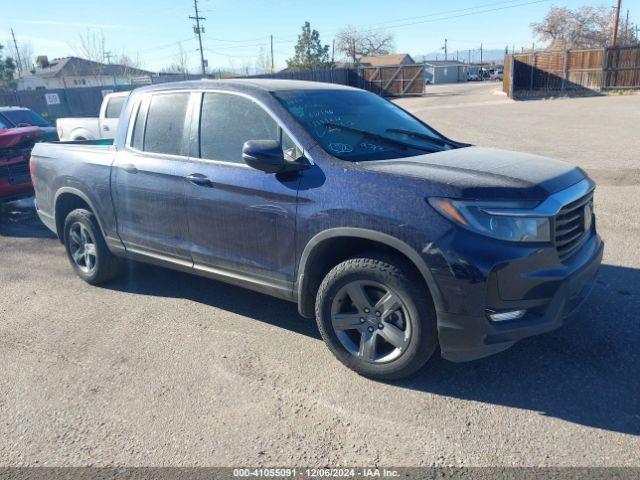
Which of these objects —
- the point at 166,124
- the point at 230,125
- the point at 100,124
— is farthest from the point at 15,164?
the point at 230,125

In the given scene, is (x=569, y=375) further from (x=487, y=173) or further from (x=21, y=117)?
(x=21, y=117)

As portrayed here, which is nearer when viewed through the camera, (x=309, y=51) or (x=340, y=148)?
(x=340, y=148)

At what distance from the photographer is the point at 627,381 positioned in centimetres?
313

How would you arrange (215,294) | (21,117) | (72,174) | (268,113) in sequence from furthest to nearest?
(21,117) < (72,174) < (215,294) < (268,113)

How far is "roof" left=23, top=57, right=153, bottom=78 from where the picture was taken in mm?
57906

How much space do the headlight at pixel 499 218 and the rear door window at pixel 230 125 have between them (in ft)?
4.57

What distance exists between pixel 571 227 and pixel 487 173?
61 cm

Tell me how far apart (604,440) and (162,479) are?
223cm

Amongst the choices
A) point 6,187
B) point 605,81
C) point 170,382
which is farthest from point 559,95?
point 170,382

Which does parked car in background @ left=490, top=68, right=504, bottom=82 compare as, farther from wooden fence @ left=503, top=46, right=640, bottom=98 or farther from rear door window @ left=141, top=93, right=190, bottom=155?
rear door window @ left=141, top=93, right=190, bottom=155

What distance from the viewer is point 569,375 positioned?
3244 mm

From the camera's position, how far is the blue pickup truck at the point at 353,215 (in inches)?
114

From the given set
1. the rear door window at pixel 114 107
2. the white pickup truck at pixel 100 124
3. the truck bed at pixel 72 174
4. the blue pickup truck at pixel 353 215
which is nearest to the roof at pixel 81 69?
the white pickup truck at pixel 100 124

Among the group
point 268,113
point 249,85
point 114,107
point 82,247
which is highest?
point 249,85
